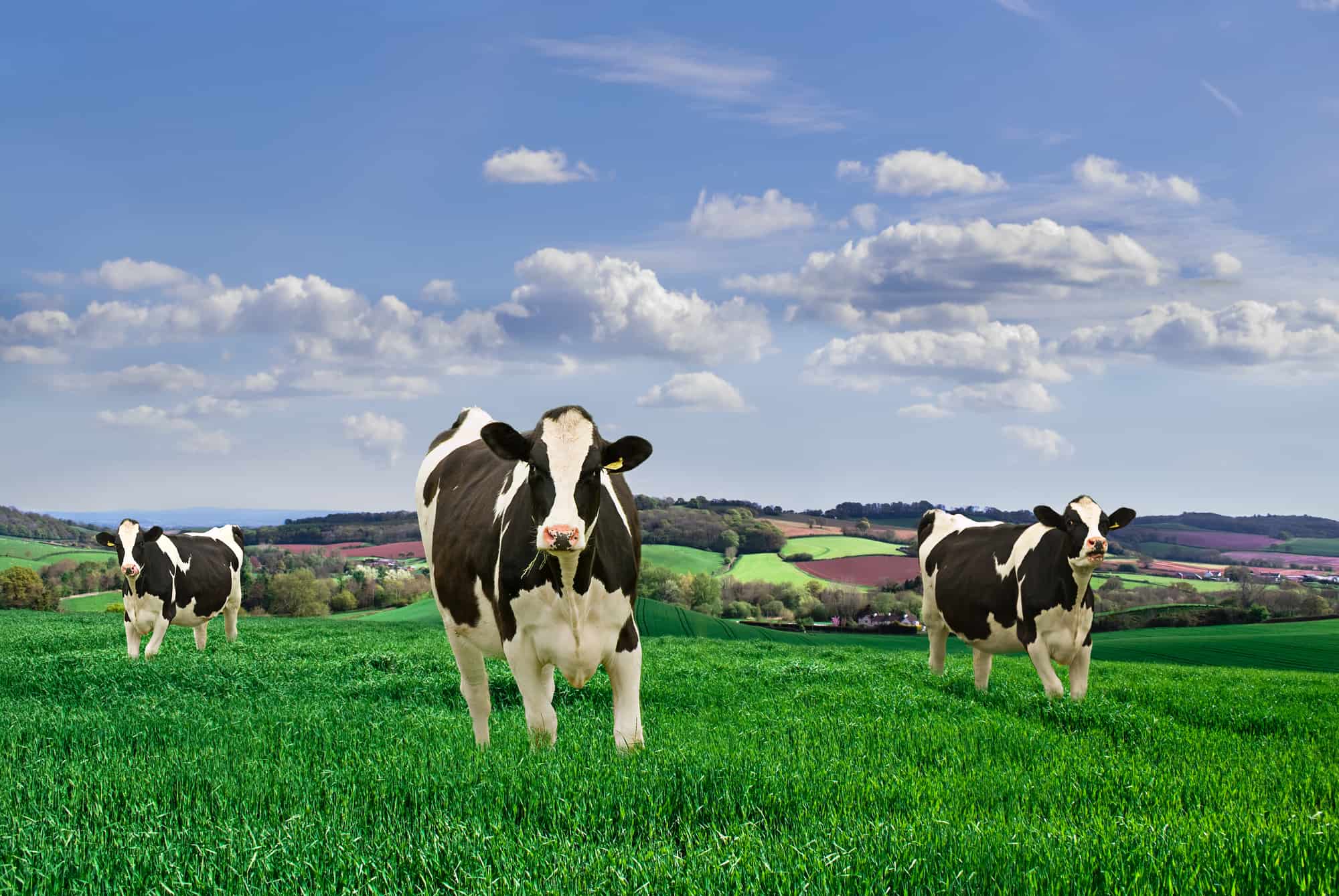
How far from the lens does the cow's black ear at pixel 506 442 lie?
658 centimetres

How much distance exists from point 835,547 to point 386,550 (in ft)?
92.1

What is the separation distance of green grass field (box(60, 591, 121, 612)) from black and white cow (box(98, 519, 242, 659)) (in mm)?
37154

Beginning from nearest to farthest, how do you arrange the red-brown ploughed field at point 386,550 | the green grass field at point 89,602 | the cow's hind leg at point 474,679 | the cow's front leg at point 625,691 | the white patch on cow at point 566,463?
the white patch on cow at point 566,463, the cow's front leg at point 625,691, the cow's hind leg at point 474,679, the green grass field at point 89,602, the red-brown ploughed field at point 386,550

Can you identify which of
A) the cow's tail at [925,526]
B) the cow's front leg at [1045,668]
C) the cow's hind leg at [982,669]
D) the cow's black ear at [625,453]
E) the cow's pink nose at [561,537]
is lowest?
the cow's hind leg at [982,669]

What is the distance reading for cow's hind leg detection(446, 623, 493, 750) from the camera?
8.38m

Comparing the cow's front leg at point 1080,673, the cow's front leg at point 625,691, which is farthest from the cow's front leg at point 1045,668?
the cow's front leg at point 625,691

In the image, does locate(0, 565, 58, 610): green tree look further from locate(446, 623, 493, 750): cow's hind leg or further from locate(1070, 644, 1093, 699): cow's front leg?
locate(1070, 644, 1093, 699): cow's front leg

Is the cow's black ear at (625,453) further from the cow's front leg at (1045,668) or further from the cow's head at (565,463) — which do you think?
the cow's front leg at (1045,668)

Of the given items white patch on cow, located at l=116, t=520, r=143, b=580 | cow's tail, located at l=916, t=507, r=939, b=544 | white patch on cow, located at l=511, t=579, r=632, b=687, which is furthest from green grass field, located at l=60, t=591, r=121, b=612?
white patch on cow, located at l=511, t=579, r=632, b=687

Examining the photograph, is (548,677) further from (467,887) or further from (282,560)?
(282,560)

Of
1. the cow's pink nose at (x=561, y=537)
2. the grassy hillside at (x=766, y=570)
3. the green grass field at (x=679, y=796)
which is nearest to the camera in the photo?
the green grass field at (x=679, y=796)

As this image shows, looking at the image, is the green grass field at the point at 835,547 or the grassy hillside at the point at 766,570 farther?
the green grass field at the point at 835,547

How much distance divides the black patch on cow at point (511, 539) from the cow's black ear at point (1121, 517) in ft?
24.4

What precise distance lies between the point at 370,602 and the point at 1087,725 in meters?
47.8
